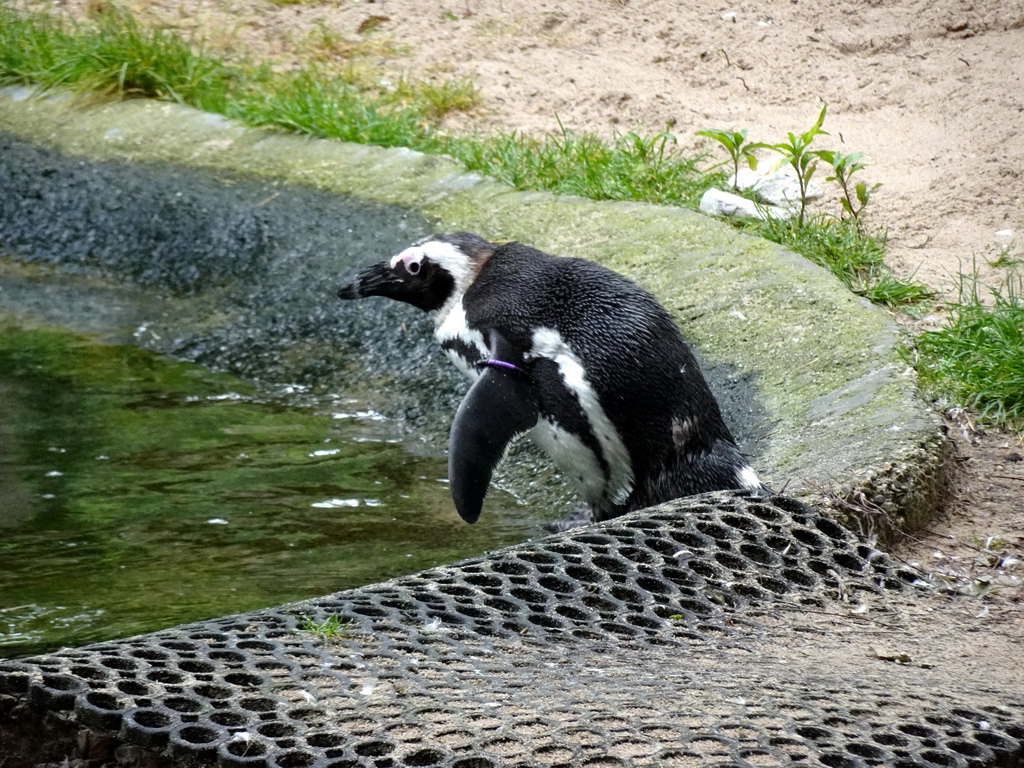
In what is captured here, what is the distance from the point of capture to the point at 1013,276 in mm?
4215

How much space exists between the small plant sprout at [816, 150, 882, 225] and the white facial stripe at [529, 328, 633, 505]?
1680 millimetres

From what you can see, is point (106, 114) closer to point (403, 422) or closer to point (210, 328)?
point (210, 328)

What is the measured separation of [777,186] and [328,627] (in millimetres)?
3418

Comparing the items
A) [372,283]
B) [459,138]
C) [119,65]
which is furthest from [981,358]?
[119,65]

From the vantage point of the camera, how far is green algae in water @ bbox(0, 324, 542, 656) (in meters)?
2.86

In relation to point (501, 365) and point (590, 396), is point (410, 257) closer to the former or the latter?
point (501, 365)

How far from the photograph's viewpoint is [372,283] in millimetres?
4004

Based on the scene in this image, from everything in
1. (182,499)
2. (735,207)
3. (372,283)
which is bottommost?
(182,499)

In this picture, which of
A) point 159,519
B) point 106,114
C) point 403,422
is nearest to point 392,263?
point 403,422

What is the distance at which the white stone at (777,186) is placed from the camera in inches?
191

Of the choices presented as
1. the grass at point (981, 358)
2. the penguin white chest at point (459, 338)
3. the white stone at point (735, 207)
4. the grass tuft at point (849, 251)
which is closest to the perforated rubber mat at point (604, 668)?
the penguin white chest at point (459, 338)

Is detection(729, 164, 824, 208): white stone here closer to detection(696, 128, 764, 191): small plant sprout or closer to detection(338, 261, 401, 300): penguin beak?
detection(696, 128, 764, 191): small plant sprout

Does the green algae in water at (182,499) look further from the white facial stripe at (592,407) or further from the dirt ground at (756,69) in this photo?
the dirt ground at (756,69)

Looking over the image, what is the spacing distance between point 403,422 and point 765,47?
10.1ft
